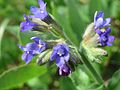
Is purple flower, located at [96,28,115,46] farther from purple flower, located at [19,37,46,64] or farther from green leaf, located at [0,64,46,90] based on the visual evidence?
green leaf, located at [0,64,46,90]

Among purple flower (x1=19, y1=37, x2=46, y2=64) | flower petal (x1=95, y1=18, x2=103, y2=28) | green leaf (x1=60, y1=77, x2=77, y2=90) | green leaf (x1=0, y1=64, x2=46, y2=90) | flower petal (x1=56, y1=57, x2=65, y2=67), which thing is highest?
flower petal (x1=95, y1=18, x2=103, y2=28)

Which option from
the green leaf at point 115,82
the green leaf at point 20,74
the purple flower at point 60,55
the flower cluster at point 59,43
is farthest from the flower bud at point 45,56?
the green leaf at point 20,74

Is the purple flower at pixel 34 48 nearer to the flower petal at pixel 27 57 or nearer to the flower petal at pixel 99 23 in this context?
the flower petal at pixel 27 57

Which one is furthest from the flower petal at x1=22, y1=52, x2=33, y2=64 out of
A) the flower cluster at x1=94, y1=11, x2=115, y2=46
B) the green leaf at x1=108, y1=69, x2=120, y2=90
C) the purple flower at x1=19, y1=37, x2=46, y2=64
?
the green leaf at x1=108, y1=69, x2=120, y2=90

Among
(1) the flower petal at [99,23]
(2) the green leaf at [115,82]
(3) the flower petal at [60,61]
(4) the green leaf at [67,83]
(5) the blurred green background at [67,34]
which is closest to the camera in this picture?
(3) the flower petal at [60,61]

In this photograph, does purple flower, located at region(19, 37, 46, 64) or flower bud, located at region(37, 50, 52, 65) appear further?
flower bud, located at region(37, 50, 52, 65)

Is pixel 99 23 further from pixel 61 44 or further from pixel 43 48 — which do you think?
pixel 43 48
